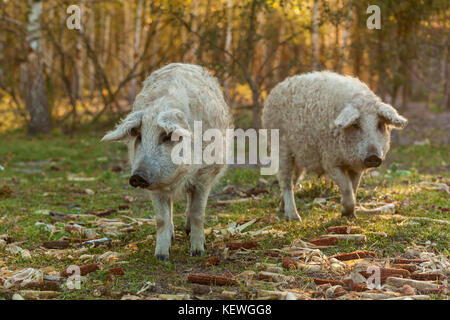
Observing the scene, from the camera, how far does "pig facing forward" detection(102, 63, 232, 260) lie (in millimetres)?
4969

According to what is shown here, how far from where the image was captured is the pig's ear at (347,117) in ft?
21.6

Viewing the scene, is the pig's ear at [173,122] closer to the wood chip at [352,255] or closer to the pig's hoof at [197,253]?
the pig's hoof at [197,253]

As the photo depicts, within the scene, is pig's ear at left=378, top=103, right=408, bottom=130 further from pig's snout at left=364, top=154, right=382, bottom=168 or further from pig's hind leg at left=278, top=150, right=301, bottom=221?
pig's hind leg at left=278, top=150, right=301, bottom=221

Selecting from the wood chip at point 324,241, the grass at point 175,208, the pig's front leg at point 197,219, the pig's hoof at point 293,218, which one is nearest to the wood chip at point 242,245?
the grass at point 175,208

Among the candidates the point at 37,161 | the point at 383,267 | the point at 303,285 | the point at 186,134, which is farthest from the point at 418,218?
the point at 37,161

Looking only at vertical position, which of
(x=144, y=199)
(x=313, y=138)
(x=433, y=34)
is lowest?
(x=144, y=199)

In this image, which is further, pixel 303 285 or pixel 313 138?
pixel 313 138

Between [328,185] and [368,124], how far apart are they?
2310 millimetres

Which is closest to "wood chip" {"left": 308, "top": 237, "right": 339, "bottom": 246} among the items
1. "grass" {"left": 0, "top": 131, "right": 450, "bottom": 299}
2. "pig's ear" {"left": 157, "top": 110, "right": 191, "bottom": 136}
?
"grass" {"left": 0, "top": 131, "right": 450, "bottom": 299}

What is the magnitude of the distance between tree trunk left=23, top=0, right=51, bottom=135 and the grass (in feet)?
8.29

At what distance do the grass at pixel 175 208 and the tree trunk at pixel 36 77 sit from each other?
2528 millimetres

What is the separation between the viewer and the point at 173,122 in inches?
199

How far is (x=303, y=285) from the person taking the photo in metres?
4.62
